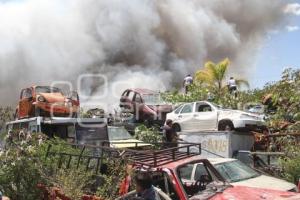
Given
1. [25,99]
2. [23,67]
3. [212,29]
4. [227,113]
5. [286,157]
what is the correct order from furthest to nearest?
1. [212,29]
2. [23,67]
3. [25,99]
4. [227,113]
5. [286,157]

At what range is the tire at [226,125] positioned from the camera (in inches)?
689

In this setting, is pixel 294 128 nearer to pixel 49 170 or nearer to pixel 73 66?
pixel 49 170

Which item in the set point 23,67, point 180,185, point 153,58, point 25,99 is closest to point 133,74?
point 153,58

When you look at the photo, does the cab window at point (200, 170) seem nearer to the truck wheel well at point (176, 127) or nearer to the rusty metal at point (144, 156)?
the rusty metal at point (144, 156)

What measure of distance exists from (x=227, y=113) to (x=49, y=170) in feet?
31.4

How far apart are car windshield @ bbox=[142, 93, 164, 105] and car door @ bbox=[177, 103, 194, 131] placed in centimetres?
318

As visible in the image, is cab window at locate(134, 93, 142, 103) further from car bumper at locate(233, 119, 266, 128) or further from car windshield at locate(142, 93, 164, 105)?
car bumper at locate(233, 119, 266, 128)

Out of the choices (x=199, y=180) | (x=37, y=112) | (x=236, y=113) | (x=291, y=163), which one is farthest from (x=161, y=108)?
(x=199, y=180)

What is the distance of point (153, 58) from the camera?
3991 centimetres

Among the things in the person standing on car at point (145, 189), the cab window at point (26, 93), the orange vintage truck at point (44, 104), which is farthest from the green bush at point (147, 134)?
the person standing on car at point (145, 189)

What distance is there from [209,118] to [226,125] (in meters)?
0.82

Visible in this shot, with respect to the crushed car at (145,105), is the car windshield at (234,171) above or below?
below

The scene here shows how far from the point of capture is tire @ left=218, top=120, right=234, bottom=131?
17.5 meters

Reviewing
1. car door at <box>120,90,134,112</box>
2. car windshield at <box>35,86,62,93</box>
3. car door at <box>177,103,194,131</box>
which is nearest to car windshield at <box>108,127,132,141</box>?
car door at <box>177,103,194,131</box>
